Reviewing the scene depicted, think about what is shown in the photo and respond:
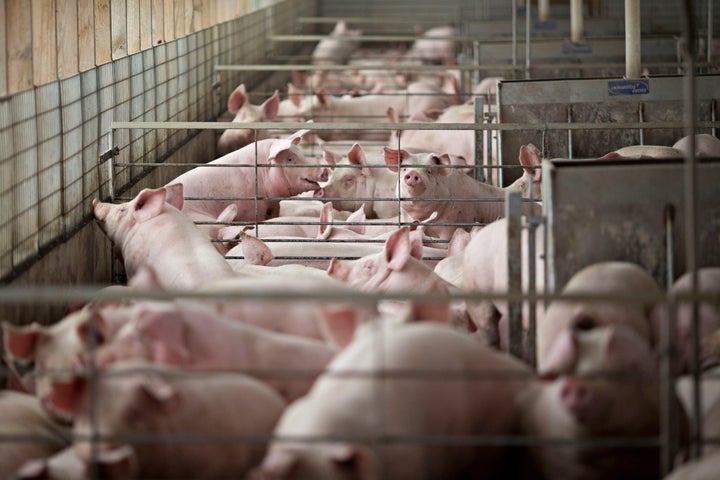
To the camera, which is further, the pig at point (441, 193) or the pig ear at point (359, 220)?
the pig ear at point (359, 220)

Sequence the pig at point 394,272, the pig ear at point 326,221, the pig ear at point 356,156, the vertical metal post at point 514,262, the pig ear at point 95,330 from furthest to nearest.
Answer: the pig ear at point 356,156 < the pig ear at point 326,221 < the pig at point 394,272 < the vertical metal post at point 514,262 < the pig ear at point 95,330

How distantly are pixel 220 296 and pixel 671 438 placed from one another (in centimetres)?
79

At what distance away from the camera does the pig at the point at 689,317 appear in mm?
2541

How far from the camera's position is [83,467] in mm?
2033

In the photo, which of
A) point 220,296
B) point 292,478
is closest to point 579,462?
point 292,478

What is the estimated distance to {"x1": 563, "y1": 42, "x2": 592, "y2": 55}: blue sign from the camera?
7633 millimetres

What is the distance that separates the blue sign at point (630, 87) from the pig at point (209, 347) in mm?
3060

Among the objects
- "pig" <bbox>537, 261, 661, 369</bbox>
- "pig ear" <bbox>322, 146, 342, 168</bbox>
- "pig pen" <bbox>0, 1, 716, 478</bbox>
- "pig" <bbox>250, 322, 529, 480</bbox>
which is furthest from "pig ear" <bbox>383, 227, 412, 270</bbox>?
"pig ear" <bbox>322, 146, 342, 168</bbox>

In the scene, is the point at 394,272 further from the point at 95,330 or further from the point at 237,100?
the point at 237,100

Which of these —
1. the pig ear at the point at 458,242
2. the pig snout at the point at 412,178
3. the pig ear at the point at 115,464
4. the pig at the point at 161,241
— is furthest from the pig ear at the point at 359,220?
the pig ear at the point at 115,464

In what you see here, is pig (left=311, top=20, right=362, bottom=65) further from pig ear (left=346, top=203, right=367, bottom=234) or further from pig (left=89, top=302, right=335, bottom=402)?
pig (left=89, top=302, right=335, bottom=402)

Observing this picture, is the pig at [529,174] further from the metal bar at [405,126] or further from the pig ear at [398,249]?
the pig ear at [398,249]

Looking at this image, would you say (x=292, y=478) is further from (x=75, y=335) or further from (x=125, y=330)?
(x=75, y=335)

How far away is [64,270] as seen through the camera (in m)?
3.73
